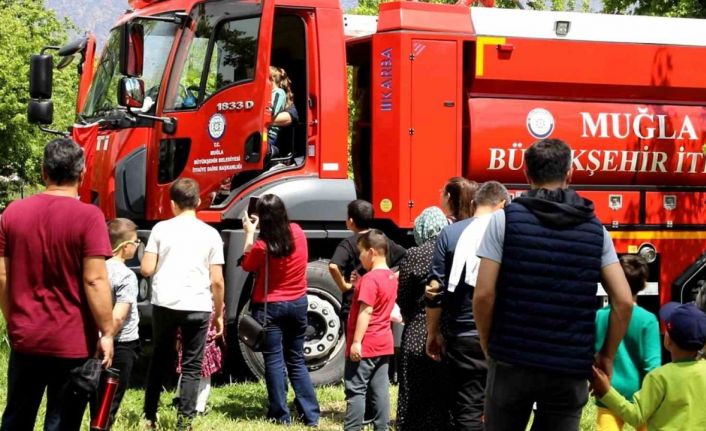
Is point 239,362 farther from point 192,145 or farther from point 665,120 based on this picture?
point 665,120

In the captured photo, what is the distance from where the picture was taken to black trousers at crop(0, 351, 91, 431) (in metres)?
5.05

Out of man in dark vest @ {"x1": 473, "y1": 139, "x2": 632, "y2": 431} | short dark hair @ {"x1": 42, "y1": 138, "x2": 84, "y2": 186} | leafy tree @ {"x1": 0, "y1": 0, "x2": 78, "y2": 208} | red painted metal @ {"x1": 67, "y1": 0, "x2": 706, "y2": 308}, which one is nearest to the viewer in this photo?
man in dark vest @ {"x1": 473, "y1": 139, "x2": 632, "y2": 431}

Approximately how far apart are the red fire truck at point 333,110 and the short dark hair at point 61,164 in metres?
3.68

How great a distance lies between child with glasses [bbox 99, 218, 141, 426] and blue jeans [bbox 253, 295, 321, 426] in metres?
1.09

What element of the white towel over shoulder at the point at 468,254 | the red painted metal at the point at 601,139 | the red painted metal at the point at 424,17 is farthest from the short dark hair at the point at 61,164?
the red painted metal at the point at 601,139

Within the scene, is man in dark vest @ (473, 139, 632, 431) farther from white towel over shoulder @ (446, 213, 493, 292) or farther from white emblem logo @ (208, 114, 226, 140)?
white emblem logo @ (208, 114, 226, 140)

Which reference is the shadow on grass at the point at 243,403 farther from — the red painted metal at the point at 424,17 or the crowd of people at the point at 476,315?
the red painted metal at the point at 424,17

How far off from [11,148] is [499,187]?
108 ft

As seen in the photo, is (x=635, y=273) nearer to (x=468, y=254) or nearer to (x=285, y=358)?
(x=468, y=254)

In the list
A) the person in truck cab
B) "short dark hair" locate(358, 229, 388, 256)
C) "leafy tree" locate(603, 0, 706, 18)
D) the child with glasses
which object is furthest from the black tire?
"leafy tree" locate(603, 0, 706, 18)

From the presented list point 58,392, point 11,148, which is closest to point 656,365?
point 58,392

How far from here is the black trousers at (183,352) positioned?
7.21 meters

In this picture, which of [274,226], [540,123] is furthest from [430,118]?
[274,226]

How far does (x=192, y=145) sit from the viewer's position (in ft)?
29.8
